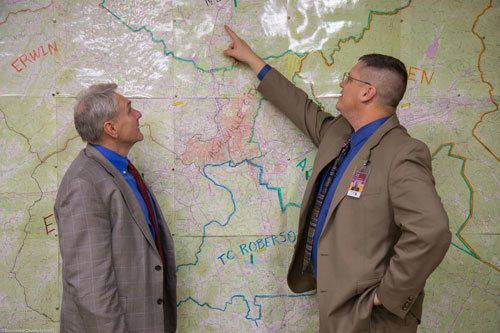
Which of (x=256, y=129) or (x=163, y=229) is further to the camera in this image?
(x=256, y=129)

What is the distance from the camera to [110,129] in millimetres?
1815

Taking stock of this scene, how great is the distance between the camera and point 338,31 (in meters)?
2.35

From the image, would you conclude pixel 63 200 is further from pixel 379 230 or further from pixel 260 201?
pixel 379 230

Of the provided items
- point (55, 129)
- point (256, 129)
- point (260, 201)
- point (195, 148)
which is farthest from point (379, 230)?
point (55, 129)

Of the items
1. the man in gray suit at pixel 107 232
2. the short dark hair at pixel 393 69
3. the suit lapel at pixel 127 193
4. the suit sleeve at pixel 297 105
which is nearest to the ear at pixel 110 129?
the man in gray suit at pixel 107 232

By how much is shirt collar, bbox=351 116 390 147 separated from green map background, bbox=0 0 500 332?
537 mm

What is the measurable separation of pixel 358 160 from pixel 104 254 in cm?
128

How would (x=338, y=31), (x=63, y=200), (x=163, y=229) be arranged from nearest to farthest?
1. (x=63, y=200)
2. (x=163, y=229)
3. (x=338, y=31)

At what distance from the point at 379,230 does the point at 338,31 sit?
136 cm

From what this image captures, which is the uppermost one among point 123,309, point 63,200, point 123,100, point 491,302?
point 123,100

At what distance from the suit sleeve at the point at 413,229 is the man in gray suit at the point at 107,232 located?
A: 1131 mm

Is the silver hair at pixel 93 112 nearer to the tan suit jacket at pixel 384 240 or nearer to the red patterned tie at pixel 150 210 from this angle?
the red patterned tie at pixel 150 210

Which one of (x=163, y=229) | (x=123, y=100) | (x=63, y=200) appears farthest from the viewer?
(x=163, y=229)

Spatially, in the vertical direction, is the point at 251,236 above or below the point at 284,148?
below
